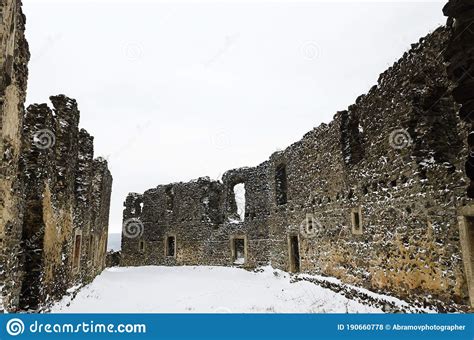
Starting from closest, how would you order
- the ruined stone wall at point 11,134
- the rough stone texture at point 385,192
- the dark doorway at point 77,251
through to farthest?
the ruined stone wall at point 11,134
the rough stone texture at point 385,192
the dark doorway at point 77,251

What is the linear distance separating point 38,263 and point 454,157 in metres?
8.36

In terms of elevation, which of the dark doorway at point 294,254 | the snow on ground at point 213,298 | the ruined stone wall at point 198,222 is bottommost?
the snow on ground at point 213,298

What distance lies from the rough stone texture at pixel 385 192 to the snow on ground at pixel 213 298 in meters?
1.07

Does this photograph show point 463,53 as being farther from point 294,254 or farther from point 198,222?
point 198,222

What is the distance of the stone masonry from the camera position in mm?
5223

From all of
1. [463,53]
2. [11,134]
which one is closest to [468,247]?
[463,53]

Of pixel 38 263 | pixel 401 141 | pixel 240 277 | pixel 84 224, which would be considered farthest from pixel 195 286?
pixel 401 141

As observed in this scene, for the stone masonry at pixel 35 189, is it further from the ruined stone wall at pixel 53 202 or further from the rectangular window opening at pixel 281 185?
the rectangular window opening at pixel 281 185

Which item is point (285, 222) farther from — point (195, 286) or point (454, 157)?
point (454, 157)

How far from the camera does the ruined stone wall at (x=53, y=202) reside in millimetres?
7359

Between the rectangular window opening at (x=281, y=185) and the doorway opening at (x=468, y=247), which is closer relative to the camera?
the doorway opening at (x=468, y=247)

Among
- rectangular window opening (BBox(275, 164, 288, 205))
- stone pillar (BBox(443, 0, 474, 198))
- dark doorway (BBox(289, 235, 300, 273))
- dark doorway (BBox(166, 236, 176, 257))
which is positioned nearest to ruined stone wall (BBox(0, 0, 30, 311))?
stone pillar (BBox(443, 0, 474, 198))

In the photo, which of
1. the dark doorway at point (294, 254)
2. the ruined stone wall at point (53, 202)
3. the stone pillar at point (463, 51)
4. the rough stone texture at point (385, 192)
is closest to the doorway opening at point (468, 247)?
the rough stone texture at point (385, 192)

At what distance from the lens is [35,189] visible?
739 centimetres
